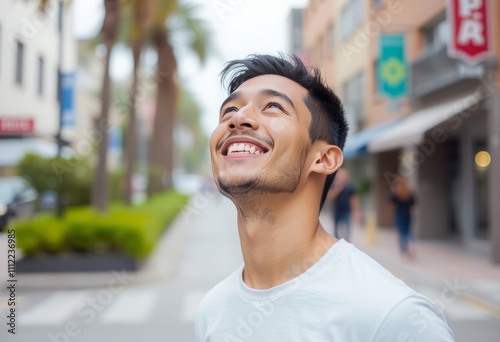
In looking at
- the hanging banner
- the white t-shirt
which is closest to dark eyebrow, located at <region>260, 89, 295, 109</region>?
the white t-shirt

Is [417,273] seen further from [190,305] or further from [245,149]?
[245,149]

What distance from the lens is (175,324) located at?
23.3 feet

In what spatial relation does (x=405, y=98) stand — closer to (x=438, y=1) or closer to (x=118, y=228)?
(x=438, y=1)

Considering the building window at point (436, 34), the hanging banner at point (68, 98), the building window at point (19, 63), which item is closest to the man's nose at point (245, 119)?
the building window at point (19, 63)

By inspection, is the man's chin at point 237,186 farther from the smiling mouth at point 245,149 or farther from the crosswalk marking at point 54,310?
the crosswalk marking at point 54,310

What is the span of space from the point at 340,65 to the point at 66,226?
18.7 m

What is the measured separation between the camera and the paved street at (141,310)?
6641 mm

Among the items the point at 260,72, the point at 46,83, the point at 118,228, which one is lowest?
the point at 118,228

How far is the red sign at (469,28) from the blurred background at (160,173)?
0.10ft

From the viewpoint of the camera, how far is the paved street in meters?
6.64

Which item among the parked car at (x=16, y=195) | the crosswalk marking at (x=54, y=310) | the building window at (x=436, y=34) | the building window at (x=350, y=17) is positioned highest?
the building window at (x=350, y=17)

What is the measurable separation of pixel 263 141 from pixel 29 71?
6778mm

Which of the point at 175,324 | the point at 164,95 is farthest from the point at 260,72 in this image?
the point at 164,95

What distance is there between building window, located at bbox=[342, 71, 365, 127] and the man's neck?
21374 mm
